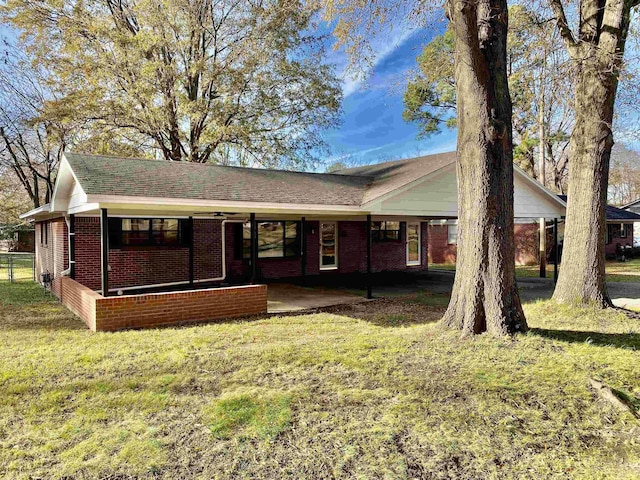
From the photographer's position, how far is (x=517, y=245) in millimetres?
23062

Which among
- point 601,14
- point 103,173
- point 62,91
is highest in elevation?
point 62,91

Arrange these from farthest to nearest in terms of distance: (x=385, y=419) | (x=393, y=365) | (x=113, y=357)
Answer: (x=113, y=357) → (x=393, y=365) → (x=385, y=419)

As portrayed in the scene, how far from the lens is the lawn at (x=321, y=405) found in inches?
124

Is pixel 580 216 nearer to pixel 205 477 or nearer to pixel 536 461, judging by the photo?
pixel 536 461

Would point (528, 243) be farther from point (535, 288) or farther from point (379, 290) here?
point (379, 290)

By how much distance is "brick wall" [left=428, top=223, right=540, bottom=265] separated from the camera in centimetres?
2232

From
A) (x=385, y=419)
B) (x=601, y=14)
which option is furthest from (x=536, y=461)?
(x=601, y=14)

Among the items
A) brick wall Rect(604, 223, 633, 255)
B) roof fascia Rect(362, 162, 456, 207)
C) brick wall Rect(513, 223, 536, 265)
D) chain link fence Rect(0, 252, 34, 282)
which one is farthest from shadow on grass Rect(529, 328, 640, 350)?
brick wall Rect(604, 223, 633, 255)

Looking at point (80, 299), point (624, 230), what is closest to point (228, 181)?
point (80, 299)

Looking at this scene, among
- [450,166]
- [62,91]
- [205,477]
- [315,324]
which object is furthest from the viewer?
[62,91]

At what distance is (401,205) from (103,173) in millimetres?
6624

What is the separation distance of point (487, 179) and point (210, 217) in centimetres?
821

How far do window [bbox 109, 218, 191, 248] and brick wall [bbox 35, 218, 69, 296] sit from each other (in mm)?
1170

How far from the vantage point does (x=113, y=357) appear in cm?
573
